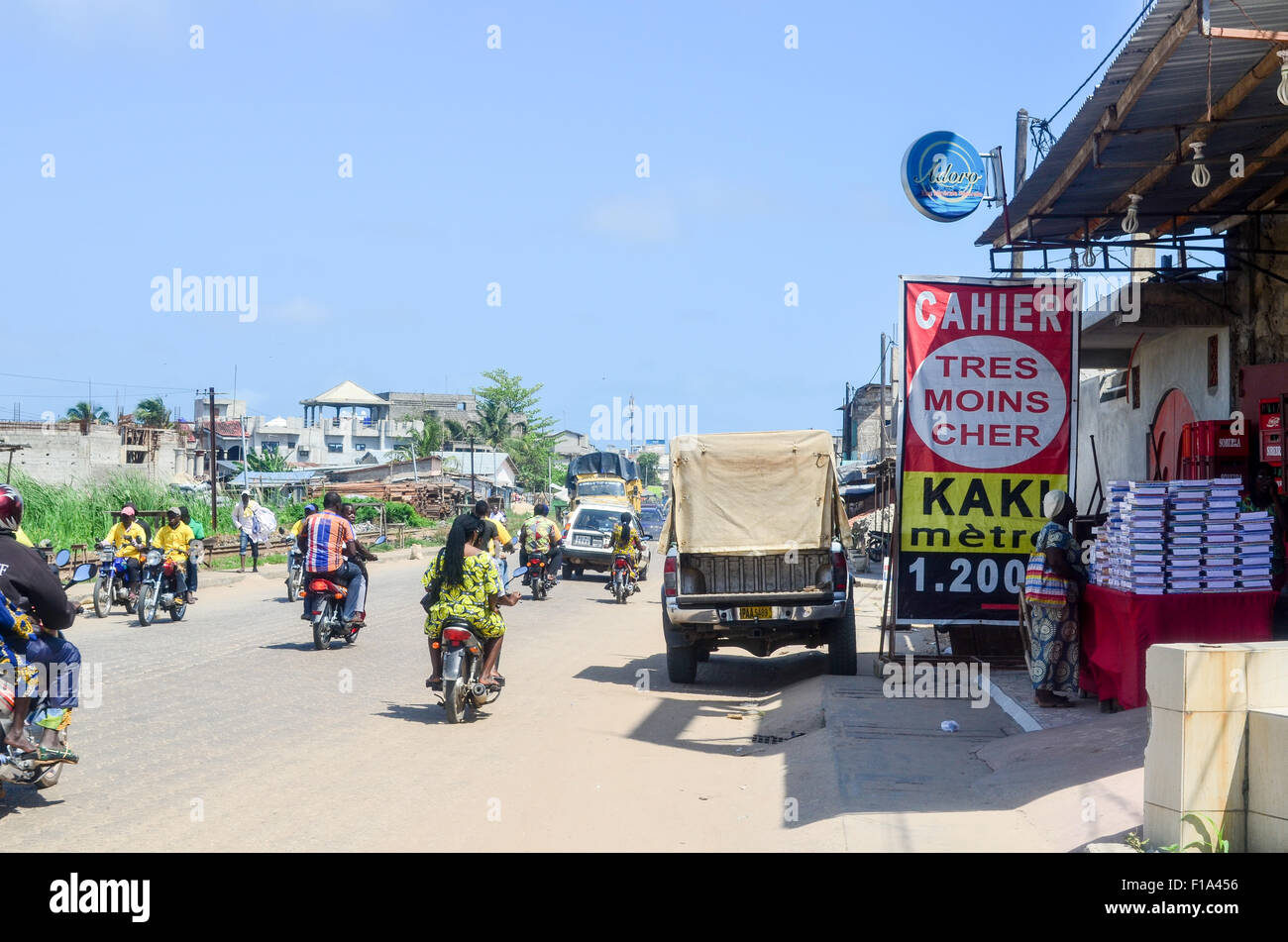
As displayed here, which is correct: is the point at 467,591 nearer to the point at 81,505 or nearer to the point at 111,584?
the point at 111,584

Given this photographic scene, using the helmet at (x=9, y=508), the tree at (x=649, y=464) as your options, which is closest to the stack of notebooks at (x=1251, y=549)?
the helmet at (x=9, y=508)

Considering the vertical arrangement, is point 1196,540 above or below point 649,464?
below

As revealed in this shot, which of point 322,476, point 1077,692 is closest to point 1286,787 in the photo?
point 1077,692

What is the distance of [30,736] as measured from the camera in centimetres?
670

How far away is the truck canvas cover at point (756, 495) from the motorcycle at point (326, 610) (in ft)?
13.0

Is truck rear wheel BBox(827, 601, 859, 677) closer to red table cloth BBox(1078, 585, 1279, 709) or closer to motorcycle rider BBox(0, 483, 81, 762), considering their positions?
red table cloth BBox(1078, 585, 1279, 709)

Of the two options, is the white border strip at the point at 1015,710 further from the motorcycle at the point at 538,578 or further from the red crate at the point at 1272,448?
the motorcycle at the point at 538,578

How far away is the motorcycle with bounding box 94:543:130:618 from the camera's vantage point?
721 inches

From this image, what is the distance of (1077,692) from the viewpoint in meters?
9.99

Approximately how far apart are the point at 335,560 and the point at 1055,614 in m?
8.36

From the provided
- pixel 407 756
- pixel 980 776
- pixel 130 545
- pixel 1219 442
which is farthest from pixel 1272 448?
pixel 130 545

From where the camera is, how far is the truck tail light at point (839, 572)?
43.6ft

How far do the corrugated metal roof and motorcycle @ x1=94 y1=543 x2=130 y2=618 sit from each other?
13.1m
